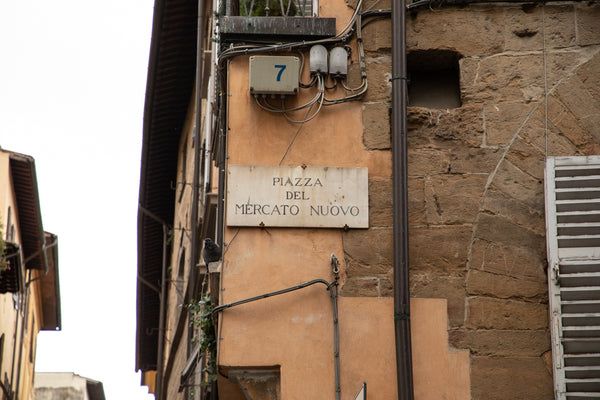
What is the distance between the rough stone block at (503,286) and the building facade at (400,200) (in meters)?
0.01

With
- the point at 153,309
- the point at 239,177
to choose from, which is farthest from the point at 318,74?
the point at 153,309

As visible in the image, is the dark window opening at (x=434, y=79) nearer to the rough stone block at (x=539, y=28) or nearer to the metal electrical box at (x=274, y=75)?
the rough stone block at (x=539, y=28)

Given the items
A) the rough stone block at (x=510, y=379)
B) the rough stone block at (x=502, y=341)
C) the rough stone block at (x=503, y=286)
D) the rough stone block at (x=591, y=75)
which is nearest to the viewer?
the rough stone block at (x=510, y=379)

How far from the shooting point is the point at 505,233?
7.27 m

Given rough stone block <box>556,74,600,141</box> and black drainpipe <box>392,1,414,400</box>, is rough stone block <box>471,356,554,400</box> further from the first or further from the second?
rough stone block <box>556,74,600,141</box>

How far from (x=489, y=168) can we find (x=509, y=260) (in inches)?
26.0

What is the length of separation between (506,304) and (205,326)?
2.03 metres

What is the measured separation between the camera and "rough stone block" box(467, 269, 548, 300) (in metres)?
7.11

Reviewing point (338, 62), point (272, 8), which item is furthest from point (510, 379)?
point (272, 8)

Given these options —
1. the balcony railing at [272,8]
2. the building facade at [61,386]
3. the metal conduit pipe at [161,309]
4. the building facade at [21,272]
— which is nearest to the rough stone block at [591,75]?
the balcony railing at [272,8]

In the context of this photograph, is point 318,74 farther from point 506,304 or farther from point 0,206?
point 0,206

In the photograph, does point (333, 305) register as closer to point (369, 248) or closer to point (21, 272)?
point (369, 248)

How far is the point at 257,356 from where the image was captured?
698 cm

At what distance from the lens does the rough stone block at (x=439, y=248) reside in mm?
7246
